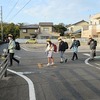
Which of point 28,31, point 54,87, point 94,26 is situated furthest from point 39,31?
point 54,87

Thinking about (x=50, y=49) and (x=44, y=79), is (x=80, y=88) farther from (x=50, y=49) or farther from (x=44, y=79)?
(x=50, y=49)

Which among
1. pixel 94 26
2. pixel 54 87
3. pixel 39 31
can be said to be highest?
pixel 94 26

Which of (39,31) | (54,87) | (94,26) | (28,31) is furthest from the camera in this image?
(28,31)

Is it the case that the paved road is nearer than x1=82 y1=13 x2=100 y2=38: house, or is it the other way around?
the paved road

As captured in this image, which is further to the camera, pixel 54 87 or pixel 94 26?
pixel 94 26

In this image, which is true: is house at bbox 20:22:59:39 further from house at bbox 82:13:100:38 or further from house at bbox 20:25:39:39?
house at bbox 82:13:100:38

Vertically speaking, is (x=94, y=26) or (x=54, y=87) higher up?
(x=94, y=26)

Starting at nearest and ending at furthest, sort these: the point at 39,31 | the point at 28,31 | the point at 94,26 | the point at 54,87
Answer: the point at 54,87 → the point at 94,26 → the point at 39,31 → the point at 28,31

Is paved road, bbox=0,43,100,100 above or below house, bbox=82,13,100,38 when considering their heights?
below

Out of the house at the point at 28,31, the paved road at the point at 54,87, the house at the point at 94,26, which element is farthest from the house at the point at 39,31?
the paved road at the point at 54,87

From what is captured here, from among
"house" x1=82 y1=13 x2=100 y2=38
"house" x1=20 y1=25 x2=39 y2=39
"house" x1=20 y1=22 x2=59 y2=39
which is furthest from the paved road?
"house" x1=20 y1=25 x2=39 y2=39

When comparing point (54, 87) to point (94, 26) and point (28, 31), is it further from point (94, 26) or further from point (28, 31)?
point (28, 31)

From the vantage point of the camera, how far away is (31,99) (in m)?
7.91

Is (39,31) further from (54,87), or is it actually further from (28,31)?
(54,87)
